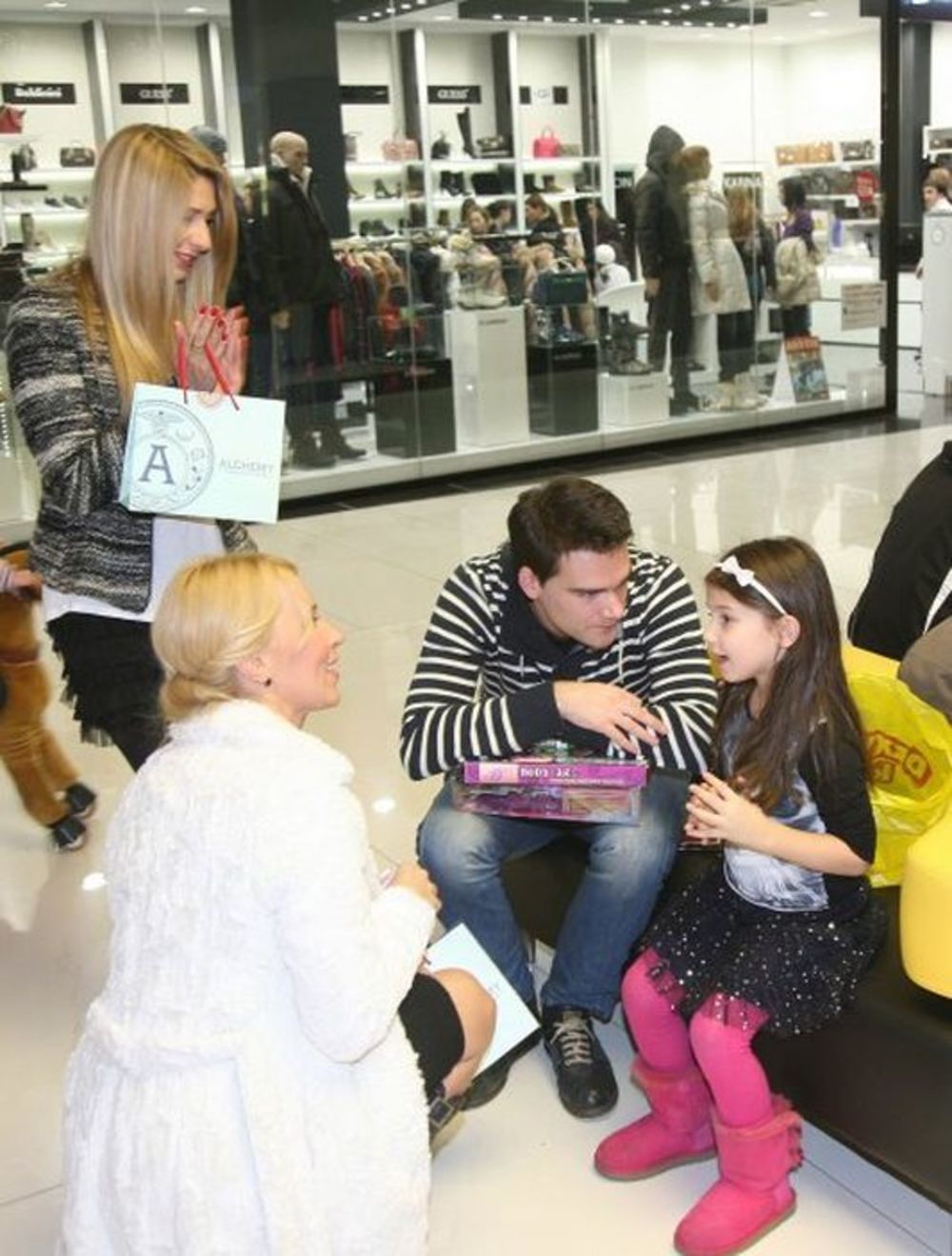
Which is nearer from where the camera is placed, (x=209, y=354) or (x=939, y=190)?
(x=209, y=354)

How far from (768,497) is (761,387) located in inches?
Result: 94.6

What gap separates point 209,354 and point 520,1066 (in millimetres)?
1319

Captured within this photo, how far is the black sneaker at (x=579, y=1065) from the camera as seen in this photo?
238 centimetres

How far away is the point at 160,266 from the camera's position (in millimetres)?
2379

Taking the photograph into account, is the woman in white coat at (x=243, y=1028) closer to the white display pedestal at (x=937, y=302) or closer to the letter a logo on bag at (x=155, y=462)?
the letter a logo on bag at (x=155, y=462)

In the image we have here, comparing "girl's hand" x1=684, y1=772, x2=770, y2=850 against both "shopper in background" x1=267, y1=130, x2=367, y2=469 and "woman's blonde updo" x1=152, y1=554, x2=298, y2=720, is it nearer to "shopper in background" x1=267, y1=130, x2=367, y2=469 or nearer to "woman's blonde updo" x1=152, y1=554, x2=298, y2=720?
"woman's blonde updo" x1=152, y1=554, x2=298, y2=720

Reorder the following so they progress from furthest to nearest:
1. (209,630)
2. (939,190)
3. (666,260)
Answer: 1. (939,190)
2. (666,260)
3. (209,630)

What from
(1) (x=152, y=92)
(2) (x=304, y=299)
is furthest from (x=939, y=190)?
(1) (x=152, y=92)

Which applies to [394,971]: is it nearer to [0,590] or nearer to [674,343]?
[0,590]

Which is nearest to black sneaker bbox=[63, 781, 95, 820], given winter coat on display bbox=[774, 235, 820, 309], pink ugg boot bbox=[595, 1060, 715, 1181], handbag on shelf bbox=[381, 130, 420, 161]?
pink ugg boot bbox=[595, 1060, 715, 1181]

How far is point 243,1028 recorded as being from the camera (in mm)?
1546

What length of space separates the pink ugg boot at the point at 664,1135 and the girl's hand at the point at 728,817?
1.54 feet

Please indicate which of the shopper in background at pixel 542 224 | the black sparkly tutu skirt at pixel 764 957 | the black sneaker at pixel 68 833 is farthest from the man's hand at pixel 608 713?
the shopper in background at pixel 542 224

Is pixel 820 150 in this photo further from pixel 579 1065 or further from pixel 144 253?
pixel 579 1065
